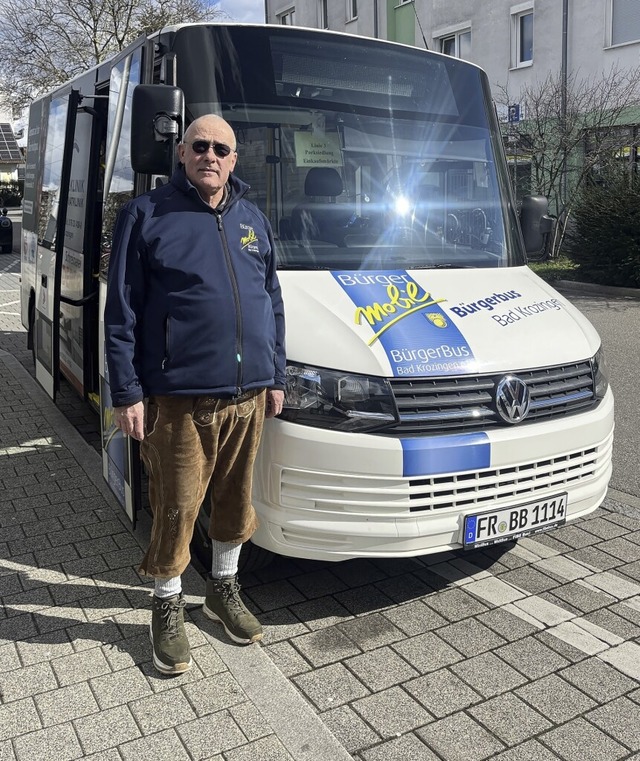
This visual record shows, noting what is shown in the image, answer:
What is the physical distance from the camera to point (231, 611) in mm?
3580

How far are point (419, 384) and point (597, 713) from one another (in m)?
1.40

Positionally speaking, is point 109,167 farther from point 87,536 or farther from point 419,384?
point 419,384

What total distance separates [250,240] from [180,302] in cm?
39

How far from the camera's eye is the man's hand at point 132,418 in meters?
3.12

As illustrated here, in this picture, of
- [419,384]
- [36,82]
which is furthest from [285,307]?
[36,82]

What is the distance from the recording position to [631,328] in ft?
37.4

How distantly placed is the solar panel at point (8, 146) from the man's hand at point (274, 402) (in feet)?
183

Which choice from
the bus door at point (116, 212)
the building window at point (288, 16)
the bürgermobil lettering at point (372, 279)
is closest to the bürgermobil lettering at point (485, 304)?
the bürgermobil lettering at point (372, 279)

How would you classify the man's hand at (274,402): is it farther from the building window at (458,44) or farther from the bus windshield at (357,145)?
the building window at (458,44)

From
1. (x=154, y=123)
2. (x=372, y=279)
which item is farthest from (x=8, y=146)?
(x=372, y=279)

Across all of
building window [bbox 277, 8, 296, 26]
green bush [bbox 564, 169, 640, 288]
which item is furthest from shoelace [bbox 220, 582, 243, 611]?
building window [bbox 277, 8, 296, 26]

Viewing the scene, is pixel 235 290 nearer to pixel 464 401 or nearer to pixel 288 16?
pixel 464 401

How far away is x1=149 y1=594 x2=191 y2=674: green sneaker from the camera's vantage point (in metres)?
3.26

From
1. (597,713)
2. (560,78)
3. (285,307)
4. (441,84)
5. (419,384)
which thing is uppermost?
(560,78)
